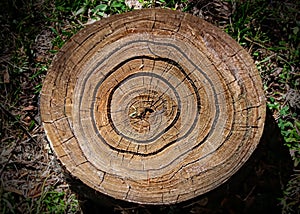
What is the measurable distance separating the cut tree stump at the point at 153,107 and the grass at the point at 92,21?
96 centimetres

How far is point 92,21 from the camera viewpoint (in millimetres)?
3465

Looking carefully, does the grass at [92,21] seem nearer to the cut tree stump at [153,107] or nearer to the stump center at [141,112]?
the cut tree stump at [153,107]

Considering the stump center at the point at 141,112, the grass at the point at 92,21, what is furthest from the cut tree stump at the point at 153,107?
the grass at the point at 92,21

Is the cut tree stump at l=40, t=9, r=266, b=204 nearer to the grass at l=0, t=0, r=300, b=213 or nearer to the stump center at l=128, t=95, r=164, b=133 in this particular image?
the stump center at l=128, t=95, r=164, b=133

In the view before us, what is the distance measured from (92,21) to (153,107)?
4.43 feet

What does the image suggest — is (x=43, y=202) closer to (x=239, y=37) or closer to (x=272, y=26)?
(x=239, y=37)

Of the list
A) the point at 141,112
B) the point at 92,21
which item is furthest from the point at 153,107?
the point at 92,21

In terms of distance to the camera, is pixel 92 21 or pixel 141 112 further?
pixel 92 21

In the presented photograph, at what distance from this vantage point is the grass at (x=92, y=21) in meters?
3.26

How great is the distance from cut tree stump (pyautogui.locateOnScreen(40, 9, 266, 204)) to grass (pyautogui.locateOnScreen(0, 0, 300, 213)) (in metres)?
0.96

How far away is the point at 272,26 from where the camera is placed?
11.5 feet

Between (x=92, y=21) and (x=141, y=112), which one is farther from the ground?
(x=141, y=112)

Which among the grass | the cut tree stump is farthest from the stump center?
the grass

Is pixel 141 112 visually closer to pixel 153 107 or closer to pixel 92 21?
pixel 153 107
